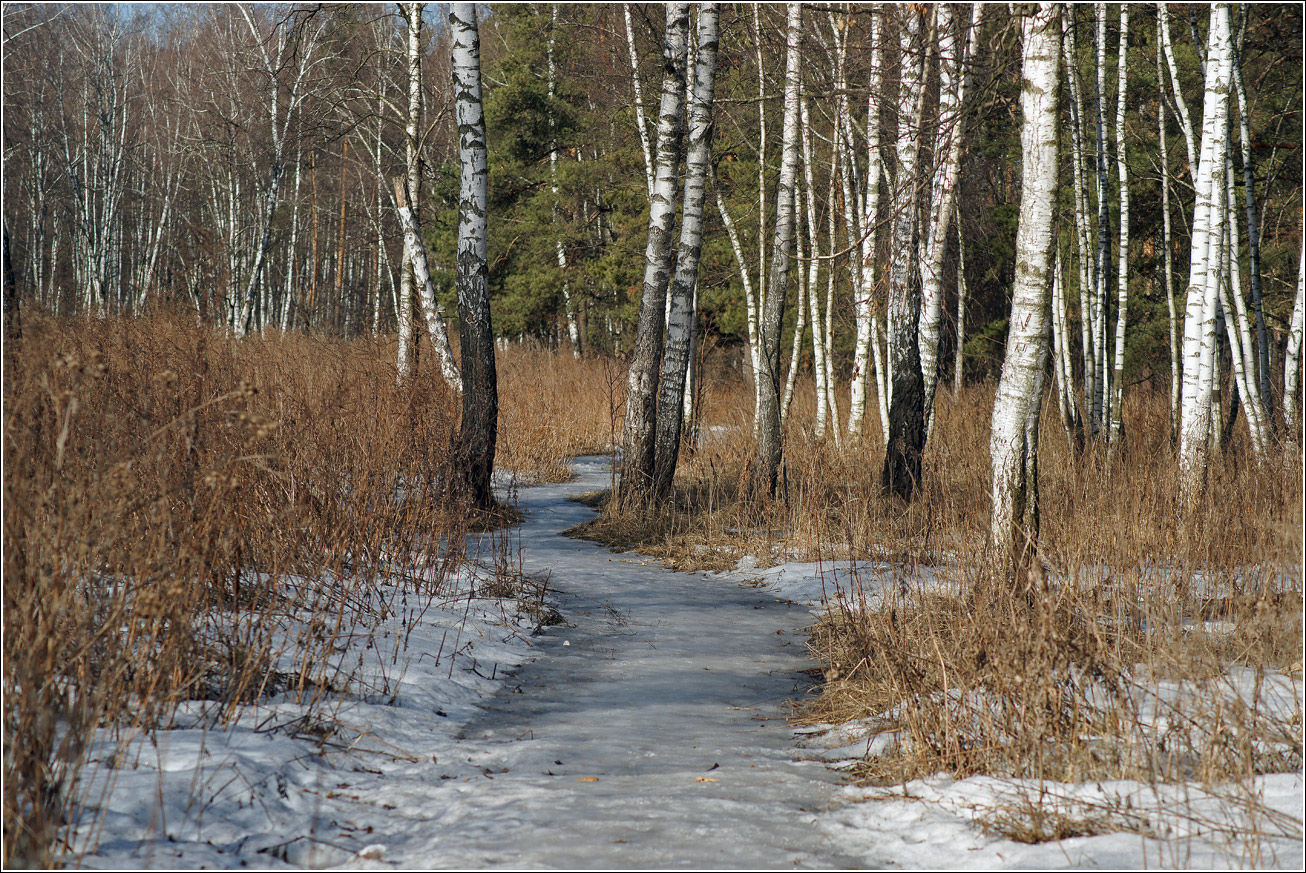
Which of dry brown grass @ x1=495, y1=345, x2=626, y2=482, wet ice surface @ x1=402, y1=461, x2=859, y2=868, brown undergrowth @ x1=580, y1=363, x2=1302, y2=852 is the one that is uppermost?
dry brown grass @ x1=495, y1=345, x2=626, y2=482

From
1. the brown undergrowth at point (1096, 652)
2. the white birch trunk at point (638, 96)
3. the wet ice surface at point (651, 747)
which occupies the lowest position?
the wet ice surface at point (651, 747)

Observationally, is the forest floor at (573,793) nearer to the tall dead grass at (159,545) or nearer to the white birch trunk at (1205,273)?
the tall dead grass at (159,545)

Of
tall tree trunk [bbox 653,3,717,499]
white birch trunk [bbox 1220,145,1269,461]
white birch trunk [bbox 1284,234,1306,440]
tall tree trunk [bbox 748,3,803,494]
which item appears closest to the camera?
white birch trunk [bbox 1284,234,1306,440]

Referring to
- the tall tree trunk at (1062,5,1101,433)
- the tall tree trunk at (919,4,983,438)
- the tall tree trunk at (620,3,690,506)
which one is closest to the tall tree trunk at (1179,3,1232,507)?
the tall tree trunk at (919,4,983,438)

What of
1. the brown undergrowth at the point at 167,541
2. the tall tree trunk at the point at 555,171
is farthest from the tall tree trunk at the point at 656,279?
the tall tree trunk at the point at 555,171

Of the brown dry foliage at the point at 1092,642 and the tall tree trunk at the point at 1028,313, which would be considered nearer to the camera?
the brown dry foliage at the point at 1092,642

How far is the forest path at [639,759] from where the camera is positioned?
244 cm

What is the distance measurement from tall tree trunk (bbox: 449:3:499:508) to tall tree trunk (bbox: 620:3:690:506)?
49.7 inches

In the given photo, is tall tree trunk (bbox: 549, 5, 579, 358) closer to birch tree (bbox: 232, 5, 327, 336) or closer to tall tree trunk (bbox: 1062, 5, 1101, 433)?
birch tree (bbox: 232, 5, 327, 336)

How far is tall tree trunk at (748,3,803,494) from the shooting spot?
8.43 m

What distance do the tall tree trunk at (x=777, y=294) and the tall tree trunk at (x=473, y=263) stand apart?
8.10 feet

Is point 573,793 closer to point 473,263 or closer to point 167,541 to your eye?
point 167,541

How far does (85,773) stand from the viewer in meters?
2.45

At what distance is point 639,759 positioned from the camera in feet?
10.4
